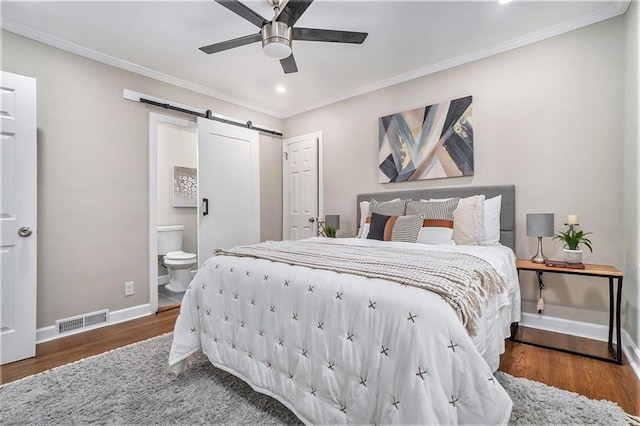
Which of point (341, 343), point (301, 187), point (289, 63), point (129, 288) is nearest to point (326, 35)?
point (289, 63)

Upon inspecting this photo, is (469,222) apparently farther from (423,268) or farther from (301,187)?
(301,187)

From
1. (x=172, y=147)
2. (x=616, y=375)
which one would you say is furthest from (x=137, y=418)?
(x=172, y=147)

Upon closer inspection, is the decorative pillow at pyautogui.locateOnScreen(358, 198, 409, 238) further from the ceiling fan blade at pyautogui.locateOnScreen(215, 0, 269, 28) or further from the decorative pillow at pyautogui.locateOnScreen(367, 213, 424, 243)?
the ceiling fan blade at pyautogui.locateOnScreen(215, 0, 269, 28)

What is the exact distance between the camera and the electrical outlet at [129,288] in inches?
125

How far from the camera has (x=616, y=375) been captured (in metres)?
1.94

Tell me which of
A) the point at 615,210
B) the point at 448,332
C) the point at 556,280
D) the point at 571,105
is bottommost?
the point at 556,280

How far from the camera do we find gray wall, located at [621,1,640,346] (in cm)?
210

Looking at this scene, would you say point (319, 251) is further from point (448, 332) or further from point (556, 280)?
point (556, 280)

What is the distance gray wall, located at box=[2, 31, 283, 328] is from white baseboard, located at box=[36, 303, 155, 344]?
5 centimetres

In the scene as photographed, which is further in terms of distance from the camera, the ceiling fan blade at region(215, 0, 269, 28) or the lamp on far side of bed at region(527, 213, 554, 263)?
the lamp on far side of bed at region(527, 213, 554, 263)

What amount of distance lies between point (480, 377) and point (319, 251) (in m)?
1.22

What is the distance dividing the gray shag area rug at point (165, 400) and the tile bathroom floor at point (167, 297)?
1.72 meters

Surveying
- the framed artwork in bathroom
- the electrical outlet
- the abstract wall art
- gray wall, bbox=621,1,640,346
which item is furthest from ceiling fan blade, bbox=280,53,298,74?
the framed artwork in bathroom

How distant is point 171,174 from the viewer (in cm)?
497
